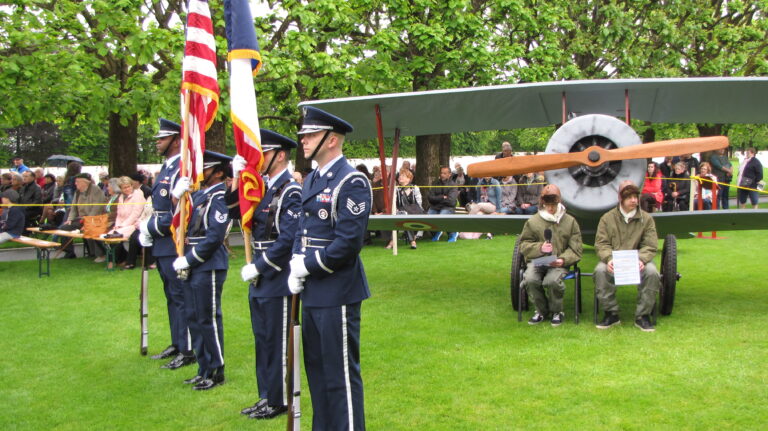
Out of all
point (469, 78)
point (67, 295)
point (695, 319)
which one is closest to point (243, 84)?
point (695, 319)

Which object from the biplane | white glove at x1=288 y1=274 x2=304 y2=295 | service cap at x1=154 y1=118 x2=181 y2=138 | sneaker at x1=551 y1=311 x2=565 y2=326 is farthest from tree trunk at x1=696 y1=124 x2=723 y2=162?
white glove at x1=288 y1=274 x2=304 y2=295

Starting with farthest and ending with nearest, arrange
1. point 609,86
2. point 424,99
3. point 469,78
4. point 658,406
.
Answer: point 469,78 < point 424,99 < point 609,86 < point 658,406

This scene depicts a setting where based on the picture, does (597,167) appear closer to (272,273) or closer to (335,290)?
(272,273)

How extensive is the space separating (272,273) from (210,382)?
146 cm

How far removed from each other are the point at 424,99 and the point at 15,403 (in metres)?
6.09

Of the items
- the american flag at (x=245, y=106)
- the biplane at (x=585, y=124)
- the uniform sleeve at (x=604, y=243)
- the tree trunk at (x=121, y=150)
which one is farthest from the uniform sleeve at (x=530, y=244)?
the tree trunk at (x=121, y=150)

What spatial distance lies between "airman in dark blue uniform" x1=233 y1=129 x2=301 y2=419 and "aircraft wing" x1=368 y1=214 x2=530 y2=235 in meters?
3.91

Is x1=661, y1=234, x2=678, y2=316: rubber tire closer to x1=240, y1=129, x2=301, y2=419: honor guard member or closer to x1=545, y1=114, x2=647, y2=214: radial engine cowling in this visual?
x1=545, y1=114, x2=647, y2=214: radial engine cowling

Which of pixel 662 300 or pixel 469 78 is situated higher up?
pixel 469 78

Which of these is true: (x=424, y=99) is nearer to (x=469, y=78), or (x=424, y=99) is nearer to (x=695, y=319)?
(x=695, y=319)

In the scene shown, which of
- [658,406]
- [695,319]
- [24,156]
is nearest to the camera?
[658,406]

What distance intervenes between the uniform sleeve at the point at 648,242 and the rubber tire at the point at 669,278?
53cm

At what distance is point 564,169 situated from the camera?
→ 842 cm

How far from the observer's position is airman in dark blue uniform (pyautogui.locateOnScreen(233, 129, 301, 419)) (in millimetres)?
5023
